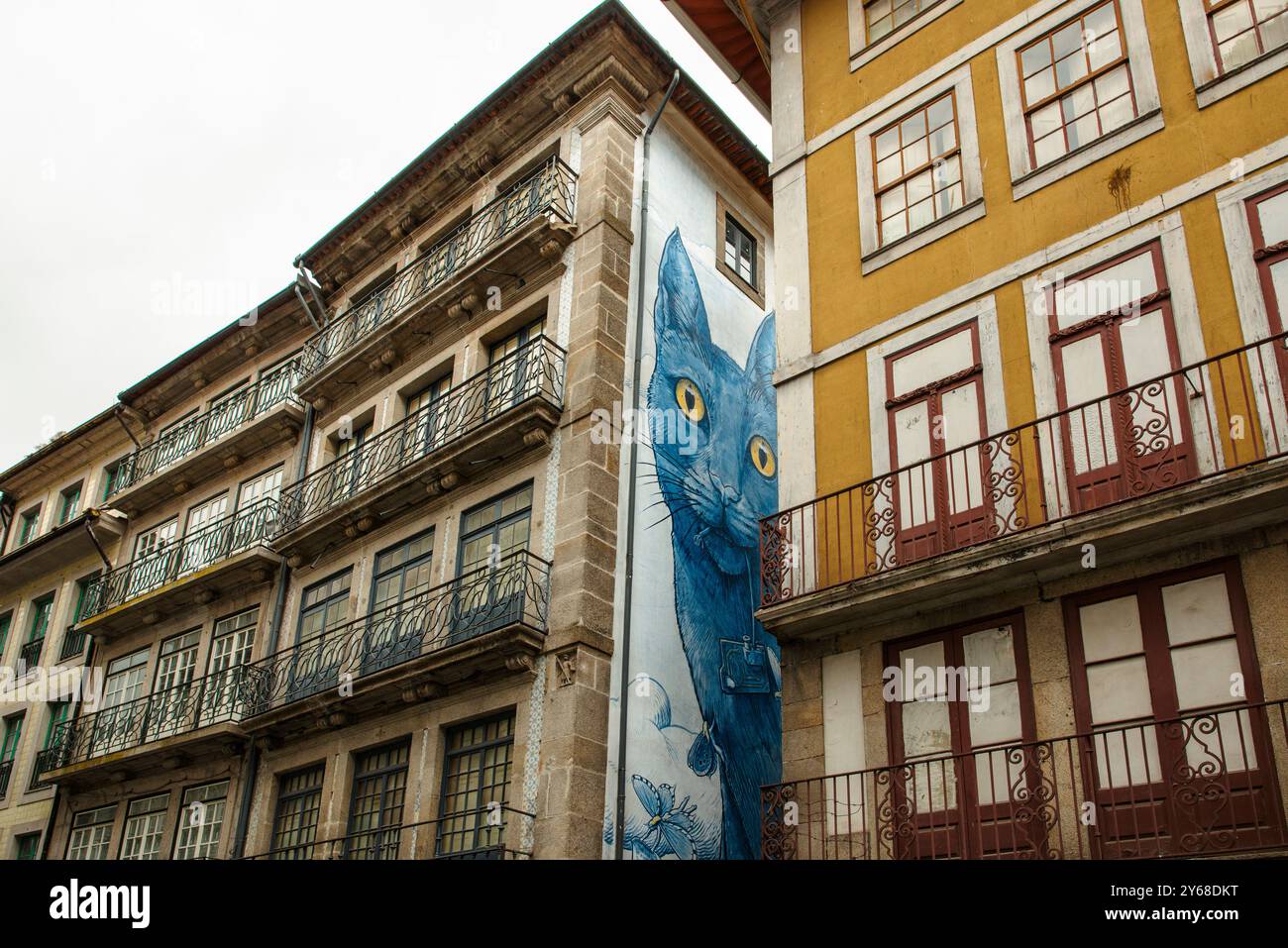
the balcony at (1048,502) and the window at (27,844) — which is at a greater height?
the balcony at (1048,502)

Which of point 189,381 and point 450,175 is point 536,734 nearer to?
point 450,175

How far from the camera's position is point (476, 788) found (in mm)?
15867

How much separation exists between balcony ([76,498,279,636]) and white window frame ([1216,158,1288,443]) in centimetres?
1643

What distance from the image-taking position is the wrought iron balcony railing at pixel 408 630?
16062 millimetres

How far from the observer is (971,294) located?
41.7 ft

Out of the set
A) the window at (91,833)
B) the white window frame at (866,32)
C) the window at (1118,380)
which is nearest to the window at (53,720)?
the window at (91,833)

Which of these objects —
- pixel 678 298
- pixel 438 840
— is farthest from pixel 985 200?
pixel 438 840

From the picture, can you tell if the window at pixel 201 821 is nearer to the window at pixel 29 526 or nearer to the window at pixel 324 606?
the window at pixel 324 606

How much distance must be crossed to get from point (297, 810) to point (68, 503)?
53.6ft

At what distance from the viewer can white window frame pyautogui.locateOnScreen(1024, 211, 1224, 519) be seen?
34.1ft

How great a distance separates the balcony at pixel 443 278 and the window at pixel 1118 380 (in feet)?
30.2

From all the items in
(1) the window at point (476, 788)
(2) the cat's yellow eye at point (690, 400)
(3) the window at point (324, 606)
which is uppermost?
(2) the cat's yellow eye at point (690, 400)
